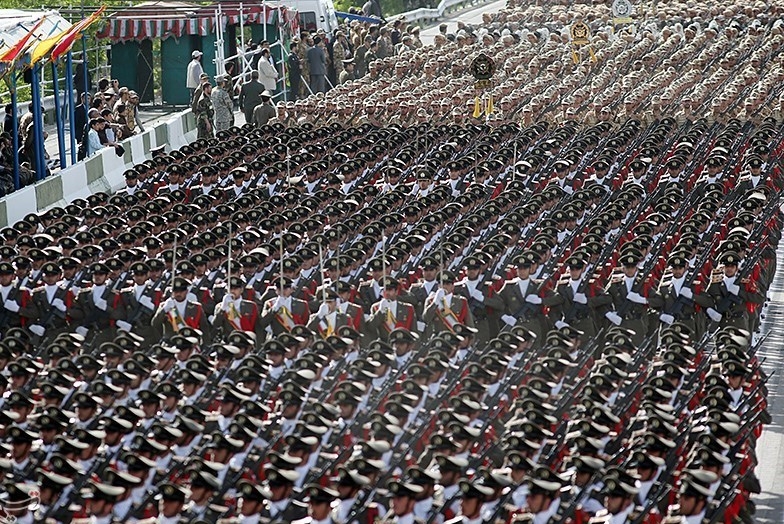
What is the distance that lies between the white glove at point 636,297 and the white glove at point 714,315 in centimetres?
57

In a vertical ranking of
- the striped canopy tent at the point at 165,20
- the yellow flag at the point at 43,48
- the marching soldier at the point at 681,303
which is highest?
the yellow flag at the point at 43,48

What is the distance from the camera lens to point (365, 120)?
26547 mm

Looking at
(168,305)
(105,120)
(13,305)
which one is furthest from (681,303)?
(105,120)

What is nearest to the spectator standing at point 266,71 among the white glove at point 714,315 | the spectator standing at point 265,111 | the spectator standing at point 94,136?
the spectator standing at point 265,111

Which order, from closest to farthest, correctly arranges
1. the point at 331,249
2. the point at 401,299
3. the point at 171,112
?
the point at 401,299
the point at 331,249
the point at 171,112

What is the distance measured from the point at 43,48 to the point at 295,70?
33.0ft

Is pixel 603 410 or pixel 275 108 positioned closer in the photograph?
pixel 603 410

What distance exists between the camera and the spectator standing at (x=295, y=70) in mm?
33125

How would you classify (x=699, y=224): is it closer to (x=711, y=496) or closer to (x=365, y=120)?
(x=711, y=496)

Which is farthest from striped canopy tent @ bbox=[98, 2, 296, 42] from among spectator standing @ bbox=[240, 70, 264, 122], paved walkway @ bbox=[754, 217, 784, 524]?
paved walkway @ bbox=[754, 217, 784, 524]

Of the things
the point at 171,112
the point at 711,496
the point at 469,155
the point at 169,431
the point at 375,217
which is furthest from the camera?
the point at 171,112

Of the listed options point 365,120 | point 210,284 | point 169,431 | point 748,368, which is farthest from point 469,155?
point 169,431

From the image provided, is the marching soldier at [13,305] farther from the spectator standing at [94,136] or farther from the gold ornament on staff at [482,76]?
the gold ornament on staff at [482,76]

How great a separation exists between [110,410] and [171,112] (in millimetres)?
20886
